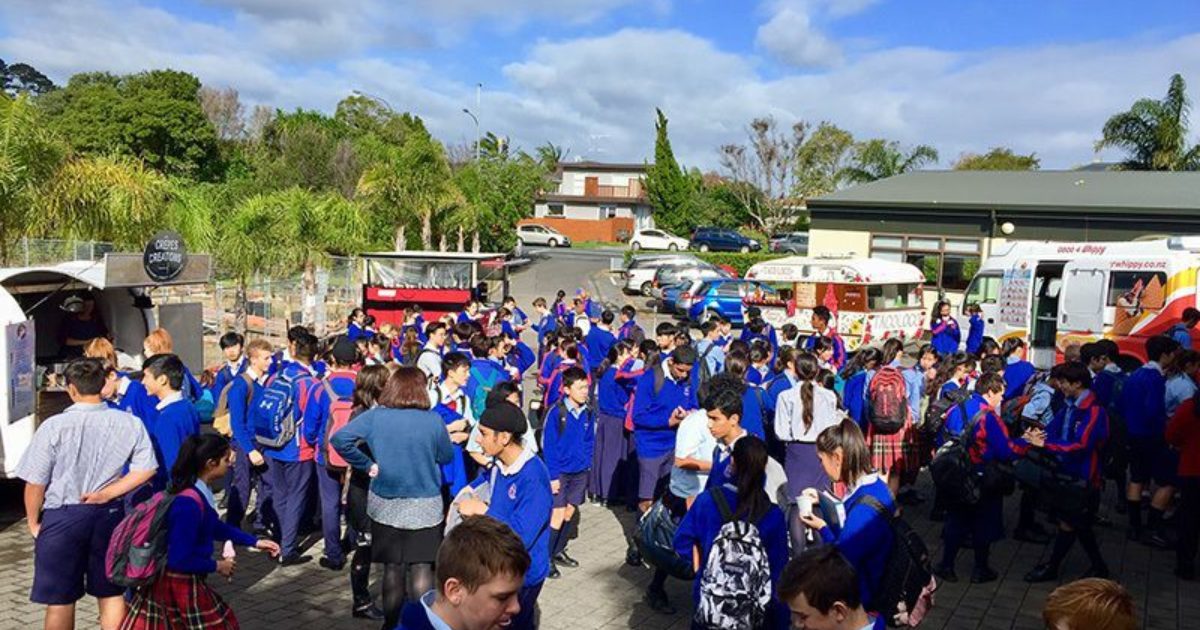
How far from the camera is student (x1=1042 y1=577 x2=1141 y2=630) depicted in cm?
266

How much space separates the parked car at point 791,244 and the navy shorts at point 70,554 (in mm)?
39985

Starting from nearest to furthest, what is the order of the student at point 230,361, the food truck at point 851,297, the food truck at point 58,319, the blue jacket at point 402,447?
1. the blue jacket at point 402,447
2. the food truck at point 58,319
3. the student at point 230,361
4. the food truck at point 851,297

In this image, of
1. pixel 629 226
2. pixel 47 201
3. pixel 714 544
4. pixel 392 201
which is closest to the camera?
pixel 714 544

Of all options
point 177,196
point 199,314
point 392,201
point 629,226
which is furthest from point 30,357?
point 629,226

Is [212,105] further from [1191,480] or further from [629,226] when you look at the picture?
[1191,480]

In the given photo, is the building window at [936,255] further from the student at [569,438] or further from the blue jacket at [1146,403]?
the student at [569,438]

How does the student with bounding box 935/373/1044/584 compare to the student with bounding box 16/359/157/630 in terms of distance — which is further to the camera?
the student with bounding box 935/373/1044/584

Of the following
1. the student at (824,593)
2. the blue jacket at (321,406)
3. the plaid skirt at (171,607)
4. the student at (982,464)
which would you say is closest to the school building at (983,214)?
the student at (982,464)

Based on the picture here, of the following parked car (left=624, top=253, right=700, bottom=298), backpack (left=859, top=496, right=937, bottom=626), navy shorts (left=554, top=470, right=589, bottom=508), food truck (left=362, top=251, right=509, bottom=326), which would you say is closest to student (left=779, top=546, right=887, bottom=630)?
backpack (left=859, top=496, right=937, bottom=626)

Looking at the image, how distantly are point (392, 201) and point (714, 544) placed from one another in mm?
27087

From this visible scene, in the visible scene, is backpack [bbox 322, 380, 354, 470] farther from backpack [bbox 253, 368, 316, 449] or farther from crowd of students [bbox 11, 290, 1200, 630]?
backpack [bbox 253, 368, 316, 449]

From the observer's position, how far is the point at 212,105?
2874 inches

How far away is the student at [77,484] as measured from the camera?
5031 millimetres

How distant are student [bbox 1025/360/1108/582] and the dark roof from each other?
21.7 metres
